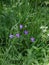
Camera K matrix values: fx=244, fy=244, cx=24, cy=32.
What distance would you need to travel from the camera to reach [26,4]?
3559 millimetres

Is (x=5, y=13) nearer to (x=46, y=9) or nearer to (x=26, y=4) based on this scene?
(x=26, y=4)

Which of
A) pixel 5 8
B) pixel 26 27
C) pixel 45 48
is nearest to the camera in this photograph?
pixel 45 48

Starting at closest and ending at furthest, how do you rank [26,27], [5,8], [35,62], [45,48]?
[35,62]
[45,48]
[26,27]
[5,8]

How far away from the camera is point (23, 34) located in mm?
3168

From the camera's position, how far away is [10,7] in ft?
12.0

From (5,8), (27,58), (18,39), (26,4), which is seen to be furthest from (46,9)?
(27,58)

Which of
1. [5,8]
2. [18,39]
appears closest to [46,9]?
[5,8]

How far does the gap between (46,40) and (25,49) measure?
Result: 0.30 meters

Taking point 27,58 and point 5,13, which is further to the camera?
point 5,13

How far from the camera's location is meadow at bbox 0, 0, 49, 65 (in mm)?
2928

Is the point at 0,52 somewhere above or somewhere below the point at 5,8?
below

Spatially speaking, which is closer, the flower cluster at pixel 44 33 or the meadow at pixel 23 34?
the meadow at pixel 23 34

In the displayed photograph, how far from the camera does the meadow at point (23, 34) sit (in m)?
2.93

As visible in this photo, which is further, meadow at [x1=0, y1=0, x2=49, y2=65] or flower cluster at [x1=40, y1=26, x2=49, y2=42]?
flower cluster at [x1=40, y1=26, x2=49, y2=42]
